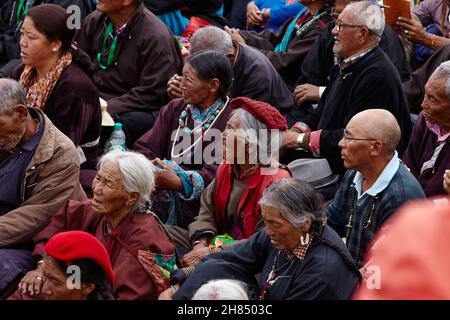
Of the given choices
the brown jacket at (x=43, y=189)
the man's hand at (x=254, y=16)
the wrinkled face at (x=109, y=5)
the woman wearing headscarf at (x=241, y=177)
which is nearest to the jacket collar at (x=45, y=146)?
the brown jacket at (x=43, y=189)

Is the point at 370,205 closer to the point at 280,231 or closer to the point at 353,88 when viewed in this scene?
the point at 280,231

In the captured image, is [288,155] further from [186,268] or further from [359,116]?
[186,268]

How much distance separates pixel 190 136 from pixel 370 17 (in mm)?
1332

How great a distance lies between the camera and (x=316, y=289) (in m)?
3.87

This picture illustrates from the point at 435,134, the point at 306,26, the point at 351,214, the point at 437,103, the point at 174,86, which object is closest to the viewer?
the point at 351,214

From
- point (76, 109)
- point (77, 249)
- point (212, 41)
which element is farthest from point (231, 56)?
point (77, 249)

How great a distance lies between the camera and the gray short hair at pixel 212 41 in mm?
6184

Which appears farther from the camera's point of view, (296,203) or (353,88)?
(353,88)

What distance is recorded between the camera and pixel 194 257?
15.6 ft

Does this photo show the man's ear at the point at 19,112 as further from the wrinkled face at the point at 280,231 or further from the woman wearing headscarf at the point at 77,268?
the wrinkled face at the point at 280,231

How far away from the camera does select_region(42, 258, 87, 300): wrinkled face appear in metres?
3.76

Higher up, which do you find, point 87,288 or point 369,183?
point 87,288

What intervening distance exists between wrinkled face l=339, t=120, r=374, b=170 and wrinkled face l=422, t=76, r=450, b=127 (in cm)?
57

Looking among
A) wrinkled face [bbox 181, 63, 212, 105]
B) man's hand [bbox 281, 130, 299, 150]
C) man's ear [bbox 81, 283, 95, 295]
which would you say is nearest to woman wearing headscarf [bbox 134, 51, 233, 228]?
wrinkled face [bbox 181, 63, 212, 105]
